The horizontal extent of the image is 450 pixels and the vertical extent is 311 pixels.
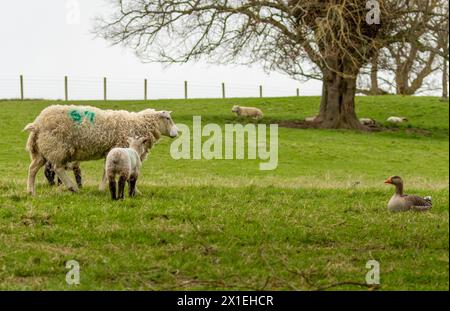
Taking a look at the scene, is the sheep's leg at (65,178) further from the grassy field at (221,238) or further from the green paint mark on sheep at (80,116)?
the green paint mark on sheep at (80,116)

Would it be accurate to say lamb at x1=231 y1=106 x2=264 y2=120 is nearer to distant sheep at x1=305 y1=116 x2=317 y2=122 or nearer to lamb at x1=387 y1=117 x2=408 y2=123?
distant sheep at x1=305 y1=116 x2=317 y2=122

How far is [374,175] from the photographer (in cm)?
2462

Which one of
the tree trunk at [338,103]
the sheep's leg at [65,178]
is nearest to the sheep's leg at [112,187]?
the sheep's leg at [65,178]

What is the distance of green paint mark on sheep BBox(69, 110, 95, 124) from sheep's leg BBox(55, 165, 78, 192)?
87 cm

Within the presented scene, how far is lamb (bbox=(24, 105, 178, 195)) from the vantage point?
14273mm

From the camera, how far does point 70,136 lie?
47.2ft

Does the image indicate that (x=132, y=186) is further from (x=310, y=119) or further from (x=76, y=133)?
(x=310, y=119)

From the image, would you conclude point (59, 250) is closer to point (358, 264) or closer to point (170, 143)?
point (358, 264)

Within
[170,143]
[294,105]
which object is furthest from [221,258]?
[294,105]

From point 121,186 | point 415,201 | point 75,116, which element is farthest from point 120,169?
point 415,201

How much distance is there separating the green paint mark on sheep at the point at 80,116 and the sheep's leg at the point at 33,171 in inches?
36.2

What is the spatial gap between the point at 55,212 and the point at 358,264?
179 inches

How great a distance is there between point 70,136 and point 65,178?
0.75 metres

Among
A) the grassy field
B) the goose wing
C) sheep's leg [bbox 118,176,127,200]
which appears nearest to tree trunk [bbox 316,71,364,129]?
the grassy field
